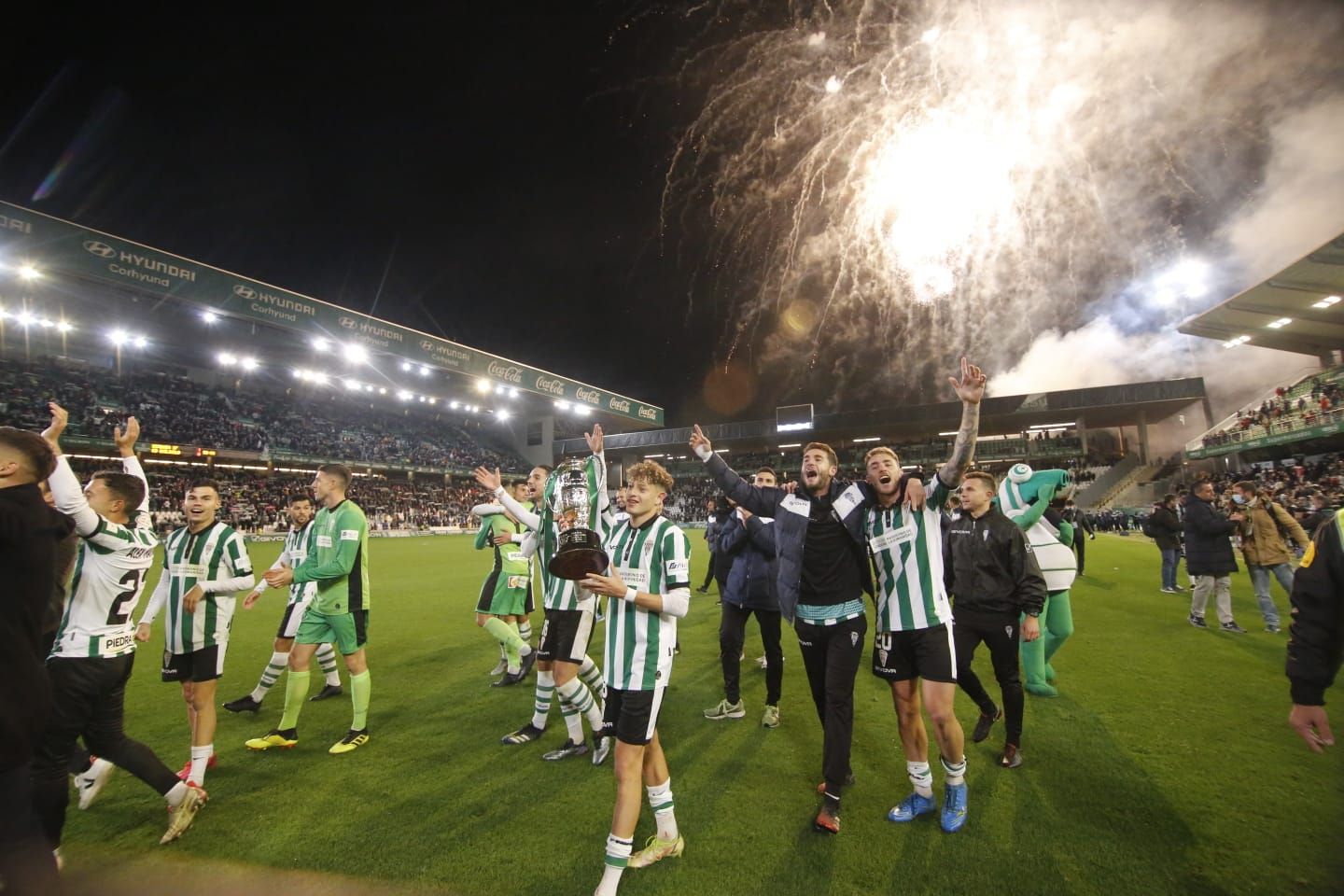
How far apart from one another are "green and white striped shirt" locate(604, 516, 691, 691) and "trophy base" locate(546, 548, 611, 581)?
0.43 meters

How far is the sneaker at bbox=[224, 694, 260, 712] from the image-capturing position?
512cm

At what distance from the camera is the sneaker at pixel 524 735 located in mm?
4500

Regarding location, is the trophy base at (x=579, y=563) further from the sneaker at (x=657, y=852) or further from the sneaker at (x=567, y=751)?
the sneaker at (x=567, y=751)

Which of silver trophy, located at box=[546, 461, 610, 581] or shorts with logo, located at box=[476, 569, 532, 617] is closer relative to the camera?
silver trophy, located at box=[546, 461, 610, 581]

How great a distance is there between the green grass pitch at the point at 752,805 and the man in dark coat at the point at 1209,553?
1.94m

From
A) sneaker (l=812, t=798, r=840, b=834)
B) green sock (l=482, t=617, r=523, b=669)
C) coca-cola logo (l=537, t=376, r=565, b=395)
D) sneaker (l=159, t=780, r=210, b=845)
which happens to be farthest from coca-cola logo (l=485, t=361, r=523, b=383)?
sneaker (l=812, t=798, r=840, b=834)

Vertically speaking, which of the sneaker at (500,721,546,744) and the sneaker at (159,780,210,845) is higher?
the sneaker at (159,780,210,845)

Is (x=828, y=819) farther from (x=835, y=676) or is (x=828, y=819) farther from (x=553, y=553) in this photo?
(x=553, y=553)

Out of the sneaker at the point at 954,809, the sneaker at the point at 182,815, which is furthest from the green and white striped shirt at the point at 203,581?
the sneaker at the point at 954,809

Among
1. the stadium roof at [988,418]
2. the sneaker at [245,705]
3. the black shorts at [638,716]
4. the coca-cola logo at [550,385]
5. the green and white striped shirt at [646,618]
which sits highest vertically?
the coca-cola logo at [550,385]

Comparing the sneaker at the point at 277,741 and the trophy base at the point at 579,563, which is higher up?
the trophy base at the point at 579,563

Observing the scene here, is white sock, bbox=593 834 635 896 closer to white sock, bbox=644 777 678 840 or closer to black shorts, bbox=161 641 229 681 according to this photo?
white sock, bbox=644 777 678 840

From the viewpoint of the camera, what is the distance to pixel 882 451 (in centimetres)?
367

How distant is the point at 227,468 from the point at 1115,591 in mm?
41410
